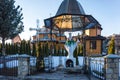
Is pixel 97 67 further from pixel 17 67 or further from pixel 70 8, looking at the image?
pixel 70 8

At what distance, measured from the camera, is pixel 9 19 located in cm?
1429

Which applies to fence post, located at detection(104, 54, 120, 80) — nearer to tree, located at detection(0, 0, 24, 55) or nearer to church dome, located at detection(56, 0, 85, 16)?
church dome, located at detection(56, 0, 85, 16)

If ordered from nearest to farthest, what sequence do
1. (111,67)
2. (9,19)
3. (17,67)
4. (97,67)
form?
(111,67) → (17,67) → (97,67) → (9,19)

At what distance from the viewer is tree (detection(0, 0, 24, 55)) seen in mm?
13961

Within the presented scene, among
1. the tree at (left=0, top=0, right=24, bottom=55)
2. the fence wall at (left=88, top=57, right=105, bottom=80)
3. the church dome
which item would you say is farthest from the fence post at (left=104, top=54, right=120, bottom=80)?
the tree at (left=0, top=0, right=24, bottom=55)

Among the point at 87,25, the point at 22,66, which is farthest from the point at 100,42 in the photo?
the point at 22,66

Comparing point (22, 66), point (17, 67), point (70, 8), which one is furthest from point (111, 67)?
point (70, 8)

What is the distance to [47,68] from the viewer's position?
38.9 feet

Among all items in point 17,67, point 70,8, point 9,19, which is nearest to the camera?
point 17,67

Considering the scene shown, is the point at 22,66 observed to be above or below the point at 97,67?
above

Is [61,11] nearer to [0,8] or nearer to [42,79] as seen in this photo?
[0,8]

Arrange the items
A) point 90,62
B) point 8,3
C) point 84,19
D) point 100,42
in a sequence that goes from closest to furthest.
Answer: point 90,62
point 84,19
point 8,3
point 100,42

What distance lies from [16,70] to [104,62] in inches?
144

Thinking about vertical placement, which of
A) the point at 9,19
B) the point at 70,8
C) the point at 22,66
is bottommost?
the point at 22,66
